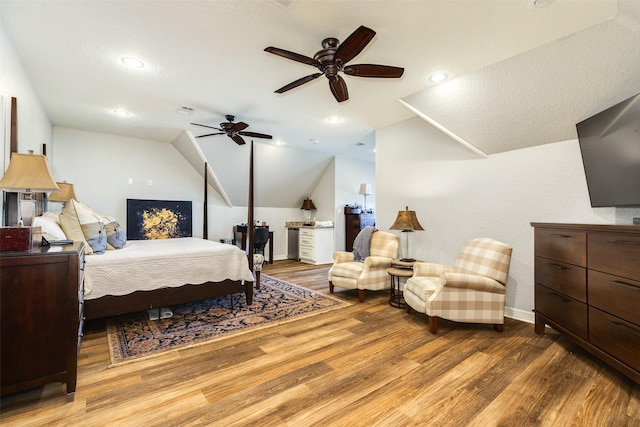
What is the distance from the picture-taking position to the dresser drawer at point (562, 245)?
83.3 inches

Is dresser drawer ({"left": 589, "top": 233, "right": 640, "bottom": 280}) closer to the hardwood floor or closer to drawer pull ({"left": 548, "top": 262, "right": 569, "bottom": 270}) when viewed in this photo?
drawer pull ({"left": 548, "top": 262, "right": 569, "bottom": 270})

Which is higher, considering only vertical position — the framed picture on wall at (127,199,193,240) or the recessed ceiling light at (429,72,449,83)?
the recessed ceiling light at (429,72,449,83)

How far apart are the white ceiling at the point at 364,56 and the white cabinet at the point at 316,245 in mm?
3129

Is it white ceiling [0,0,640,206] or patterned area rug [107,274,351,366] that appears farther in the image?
patterned area rug [107,274,351,366]

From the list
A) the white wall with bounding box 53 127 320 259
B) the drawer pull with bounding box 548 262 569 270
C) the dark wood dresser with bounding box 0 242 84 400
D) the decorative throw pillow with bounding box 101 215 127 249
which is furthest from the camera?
the white wall with bounding box 53 127 320 259

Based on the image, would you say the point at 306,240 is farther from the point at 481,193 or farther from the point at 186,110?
the point at 481,193

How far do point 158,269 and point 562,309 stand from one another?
359 cm

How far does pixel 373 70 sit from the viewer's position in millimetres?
2197

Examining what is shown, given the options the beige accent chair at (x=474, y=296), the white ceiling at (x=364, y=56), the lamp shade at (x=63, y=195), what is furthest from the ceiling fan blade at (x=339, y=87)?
the lamp shade at (x=63, y=195)

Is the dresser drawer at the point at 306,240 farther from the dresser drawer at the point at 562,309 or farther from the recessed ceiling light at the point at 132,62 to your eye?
the recessed ceiling light at the point at 132,62

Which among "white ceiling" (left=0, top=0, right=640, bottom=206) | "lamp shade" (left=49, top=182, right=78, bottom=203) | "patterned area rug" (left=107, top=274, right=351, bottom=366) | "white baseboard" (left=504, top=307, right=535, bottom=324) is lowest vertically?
"patterned area rug" (left=107, top=274, right=351, bottom=366)

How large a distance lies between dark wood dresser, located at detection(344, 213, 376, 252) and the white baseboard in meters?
3.68

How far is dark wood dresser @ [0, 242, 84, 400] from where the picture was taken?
4.98 ft

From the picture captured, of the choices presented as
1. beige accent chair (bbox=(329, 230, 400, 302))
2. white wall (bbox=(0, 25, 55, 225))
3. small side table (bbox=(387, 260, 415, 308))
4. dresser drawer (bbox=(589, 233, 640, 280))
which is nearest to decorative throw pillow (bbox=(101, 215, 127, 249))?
white wall (bbox=(0, 25, 55, 225))
